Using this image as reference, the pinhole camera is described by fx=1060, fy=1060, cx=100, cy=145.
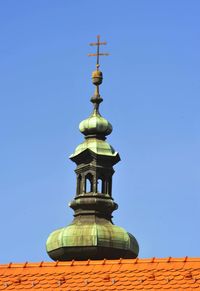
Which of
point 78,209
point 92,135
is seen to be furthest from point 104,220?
point 92,135

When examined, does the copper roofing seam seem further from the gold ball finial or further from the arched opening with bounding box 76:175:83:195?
the gold ball finial

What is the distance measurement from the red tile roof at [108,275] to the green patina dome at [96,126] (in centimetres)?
2679

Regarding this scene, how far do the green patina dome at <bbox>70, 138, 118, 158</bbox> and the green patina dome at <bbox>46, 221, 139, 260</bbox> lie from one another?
131 inches

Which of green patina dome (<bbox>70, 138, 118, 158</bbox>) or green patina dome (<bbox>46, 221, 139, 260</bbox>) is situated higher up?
green patina dome (<bbox>70, 138, 118, 158</bbox>)

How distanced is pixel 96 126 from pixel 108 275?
1080 inches

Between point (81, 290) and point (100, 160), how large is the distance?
2627 cm

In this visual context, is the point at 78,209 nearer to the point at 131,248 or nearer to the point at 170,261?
the point at 131,248

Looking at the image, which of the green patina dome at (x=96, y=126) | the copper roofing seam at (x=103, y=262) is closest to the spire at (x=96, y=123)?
the green patina dome at (x=96, y=126)

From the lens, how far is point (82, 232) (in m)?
47.1

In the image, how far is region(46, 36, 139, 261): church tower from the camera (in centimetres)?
4688

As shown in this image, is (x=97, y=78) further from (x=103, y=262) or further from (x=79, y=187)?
(x=103, y=262)

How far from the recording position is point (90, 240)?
153ft

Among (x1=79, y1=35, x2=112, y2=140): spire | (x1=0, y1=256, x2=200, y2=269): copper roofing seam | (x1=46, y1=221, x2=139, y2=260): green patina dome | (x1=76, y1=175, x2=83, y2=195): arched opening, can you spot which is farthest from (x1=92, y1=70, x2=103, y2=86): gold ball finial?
(x1=0, y1=256, x2=200, y2=269): copper roofing seam

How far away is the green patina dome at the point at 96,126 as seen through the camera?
165ft
